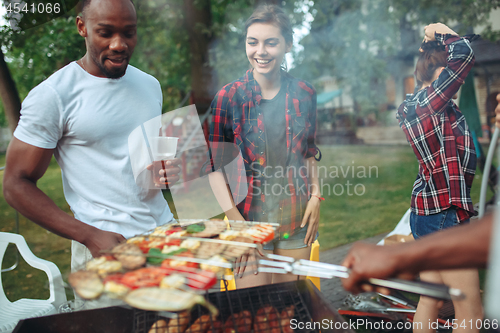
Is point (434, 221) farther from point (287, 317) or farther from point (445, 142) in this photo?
point (287, 317)

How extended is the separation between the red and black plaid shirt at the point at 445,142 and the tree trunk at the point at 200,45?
639 cm

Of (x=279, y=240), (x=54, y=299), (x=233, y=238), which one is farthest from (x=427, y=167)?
(x=54, y=299)

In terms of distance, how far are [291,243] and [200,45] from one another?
23.5ft

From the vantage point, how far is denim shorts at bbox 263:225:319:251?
242 centimetres

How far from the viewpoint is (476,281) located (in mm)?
2256

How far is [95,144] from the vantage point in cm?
192

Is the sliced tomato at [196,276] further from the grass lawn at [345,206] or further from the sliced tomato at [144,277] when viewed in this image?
the grass lawn at [345,206]

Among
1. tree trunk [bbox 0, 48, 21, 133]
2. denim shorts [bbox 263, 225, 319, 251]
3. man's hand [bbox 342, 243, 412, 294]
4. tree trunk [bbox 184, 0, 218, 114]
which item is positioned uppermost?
tree trunk [bbox 184, 0, 218, 114]

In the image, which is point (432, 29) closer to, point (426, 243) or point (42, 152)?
point (426, 243)

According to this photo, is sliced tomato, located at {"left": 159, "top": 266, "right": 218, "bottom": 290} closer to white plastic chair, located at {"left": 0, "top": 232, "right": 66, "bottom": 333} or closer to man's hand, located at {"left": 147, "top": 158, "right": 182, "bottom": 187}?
man's hand, located at {"left": 147, "top": 158, "right": 182, "bottom": 187}

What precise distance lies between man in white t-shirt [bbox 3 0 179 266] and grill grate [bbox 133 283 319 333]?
46 centimetres

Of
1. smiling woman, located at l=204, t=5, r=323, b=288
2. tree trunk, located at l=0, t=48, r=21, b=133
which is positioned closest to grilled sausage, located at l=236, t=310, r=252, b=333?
smiling woman, located at l=204, t=5, r=323, b=288

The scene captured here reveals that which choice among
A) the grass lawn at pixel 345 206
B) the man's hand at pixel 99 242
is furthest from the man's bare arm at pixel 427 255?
the grass lawn at pixel 345 206

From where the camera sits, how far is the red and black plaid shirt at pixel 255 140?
7.73 feet
